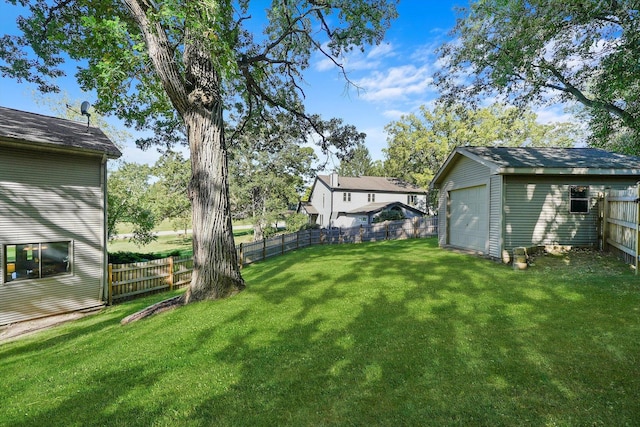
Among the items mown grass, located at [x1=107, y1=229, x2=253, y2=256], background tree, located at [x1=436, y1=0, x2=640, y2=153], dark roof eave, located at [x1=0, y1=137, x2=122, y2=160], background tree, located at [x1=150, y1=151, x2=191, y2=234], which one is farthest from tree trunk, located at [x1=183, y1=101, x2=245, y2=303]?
background tree, located at [x1=150, y1=151, x2=191, y2=234]

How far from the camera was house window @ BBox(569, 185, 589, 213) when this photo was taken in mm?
Answer: 10384

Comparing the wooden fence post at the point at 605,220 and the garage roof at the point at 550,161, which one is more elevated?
the garage roof at the point at 550,161

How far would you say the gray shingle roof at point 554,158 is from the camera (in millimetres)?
10148

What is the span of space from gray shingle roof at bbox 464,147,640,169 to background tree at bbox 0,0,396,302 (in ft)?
19.6

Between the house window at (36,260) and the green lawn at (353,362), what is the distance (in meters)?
2.31

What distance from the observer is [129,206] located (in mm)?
14461

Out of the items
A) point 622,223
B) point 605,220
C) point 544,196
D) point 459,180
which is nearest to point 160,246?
point 459,180

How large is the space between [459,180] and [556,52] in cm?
601

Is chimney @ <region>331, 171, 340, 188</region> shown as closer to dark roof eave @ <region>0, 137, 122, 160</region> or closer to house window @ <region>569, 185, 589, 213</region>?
house window @ <region>569, 185, 589, 213</region>

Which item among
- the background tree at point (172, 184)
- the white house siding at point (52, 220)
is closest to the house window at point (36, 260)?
the white house siding at point (52, 220)

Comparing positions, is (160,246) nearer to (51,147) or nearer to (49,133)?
(49,133)

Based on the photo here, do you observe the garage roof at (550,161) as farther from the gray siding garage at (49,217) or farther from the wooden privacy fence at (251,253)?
the gray siding garage at (49,217)

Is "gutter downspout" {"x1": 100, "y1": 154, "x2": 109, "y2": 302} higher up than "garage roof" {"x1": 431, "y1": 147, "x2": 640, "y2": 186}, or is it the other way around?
"garage roof" {"x1": 431, "y1": 147, "x2": 640, "y2": 186}

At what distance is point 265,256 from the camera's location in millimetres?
15789
